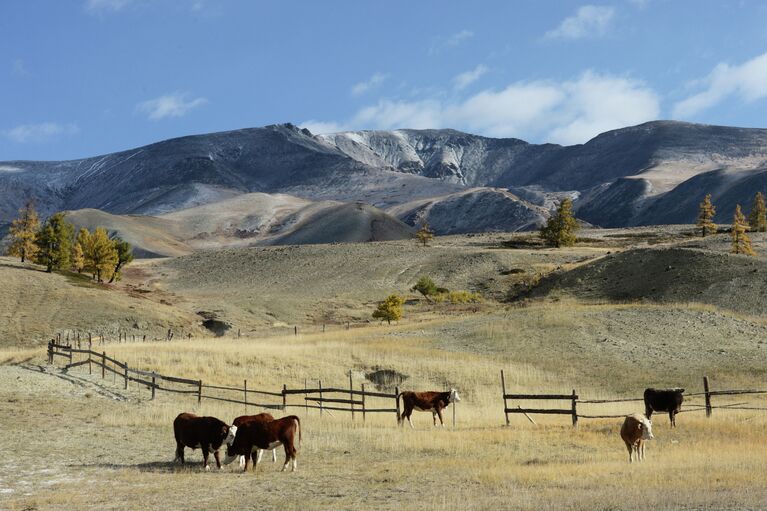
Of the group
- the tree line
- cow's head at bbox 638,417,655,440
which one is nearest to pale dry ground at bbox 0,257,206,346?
the tree line

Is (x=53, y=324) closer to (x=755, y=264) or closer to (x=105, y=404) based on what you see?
(x=105, y=404)

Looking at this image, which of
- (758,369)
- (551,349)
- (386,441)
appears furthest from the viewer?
(551,349)

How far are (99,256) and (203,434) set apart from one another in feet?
276

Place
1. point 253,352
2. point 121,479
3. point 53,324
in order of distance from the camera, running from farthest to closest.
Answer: point 53,324 → point 253,352 → point 121,479

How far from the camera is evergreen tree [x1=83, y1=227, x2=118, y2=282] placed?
98.8 metres

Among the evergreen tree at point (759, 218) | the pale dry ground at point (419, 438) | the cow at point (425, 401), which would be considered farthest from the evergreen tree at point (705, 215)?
the cow at point (425, 401)

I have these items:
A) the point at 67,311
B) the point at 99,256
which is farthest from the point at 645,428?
the point at 99,256

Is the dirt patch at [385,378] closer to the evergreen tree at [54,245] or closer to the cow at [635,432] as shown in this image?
the cow at [635,432]

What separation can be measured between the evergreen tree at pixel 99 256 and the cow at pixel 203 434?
3272 inches

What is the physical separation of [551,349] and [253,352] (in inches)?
739

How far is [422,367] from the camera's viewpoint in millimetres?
45531

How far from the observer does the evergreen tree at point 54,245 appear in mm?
94875

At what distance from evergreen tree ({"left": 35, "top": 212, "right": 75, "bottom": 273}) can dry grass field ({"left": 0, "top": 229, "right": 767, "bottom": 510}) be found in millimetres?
3799

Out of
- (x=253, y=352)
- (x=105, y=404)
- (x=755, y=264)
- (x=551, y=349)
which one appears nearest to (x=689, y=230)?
(x=755, y=264)
